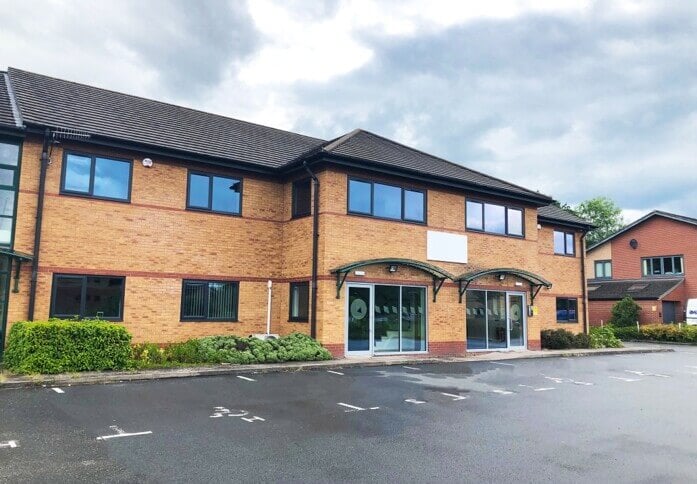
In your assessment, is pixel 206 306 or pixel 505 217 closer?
pixel 206 306

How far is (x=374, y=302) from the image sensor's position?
15594 millimetres

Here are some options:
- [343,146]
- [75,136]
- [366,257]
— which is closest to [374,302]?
[366,257]

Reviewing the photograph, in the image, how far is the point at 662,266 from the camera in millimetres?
33375

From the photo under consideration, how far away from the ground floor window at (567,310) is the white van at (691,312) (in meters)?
10.6

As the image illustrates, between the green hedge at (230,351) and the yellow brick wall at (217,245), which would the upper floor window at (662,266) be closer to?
the yellow brick wall at (217,245)

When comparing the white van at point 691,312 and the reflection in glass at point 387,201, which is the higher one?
the reflection in glass at point 387,201

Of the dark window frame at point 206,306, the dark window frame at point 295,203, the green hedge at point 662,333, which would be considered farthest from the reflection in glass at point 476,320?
the green hedge at point 662,333

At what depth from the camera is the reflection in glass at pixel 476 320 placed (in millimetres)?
17578

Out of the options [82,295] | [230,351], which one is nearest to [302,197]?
[230,351]

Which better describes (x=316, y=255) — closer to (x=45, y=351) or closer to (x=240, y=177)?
(x=240, y=177)

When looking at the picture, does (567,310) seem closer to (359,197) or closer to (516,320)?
(516,320)

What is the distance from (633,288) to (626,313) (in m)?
3.17

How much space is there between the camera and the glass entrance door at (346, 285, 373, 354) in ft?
49.4

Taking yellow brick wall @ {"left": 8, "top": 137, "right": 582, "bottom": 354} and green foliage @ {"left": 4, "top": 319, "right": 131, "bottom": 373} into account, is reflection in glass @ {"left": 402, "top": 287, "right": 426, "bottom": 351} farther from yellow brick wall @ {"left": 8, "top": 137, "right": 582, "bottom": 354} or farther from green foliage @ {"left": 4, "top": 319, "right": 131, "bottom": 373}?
green foliage @ {"left": 4, "top": 319, "right": 131, "bottom": 373}
